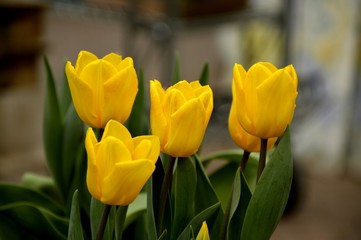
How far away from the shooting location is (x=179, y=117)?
31 cm

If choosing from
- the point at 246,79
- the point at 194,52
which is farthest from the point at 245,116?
the point at 194,52

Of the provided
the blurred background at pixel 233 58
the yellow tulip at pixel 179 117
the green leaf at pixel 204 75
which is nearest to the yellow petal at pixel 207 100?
the yellow tulip at pixel 179 117

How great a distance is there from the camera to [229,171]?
0.43m

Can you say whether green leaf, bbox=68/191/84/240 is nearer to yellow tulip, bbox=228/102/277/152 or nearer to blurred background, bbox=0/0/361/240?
yellow tulip, bbox=228/102/277/152

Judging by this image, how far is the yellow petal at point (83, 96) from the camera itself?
325 mm

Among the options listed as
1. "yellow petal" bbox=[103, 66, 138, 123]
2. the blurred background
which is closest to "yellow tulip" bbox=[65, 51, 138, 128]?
"yellow petal" bbox=[103, 66, 138, 123]

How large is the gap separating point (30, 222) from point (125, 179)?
12 cm

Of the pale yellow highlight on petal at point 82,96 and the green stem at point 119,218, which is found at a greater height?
the pale yellow highlight on petal at point 82,96

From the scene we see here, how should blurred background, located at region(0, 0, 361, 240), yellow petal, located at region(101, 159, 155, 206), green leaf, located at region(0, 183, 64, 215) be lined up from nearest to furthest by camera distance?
1. yellow petal, located at region(101, 159, 155, 206)
2. green leaf, located at region(0, 183, 64, 215)
3. blurred background, located at region(0, 0, 361, 240)

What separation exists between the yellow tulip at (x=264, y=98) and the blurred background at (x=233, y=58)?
93 centimetres

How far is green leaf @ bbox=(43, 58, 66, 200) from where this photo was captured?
440 mm

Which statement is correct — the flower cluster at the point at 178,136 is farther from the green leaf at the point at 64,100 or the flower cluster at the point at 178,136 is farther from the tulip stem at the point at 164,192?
the green leaf at the point at 64,100

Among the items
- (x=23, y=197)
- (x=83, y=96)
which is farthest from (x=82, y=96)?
(x=23, y=197)

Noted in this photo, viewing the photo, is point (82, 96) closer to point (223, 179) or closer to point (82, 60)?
point (82, 60)
